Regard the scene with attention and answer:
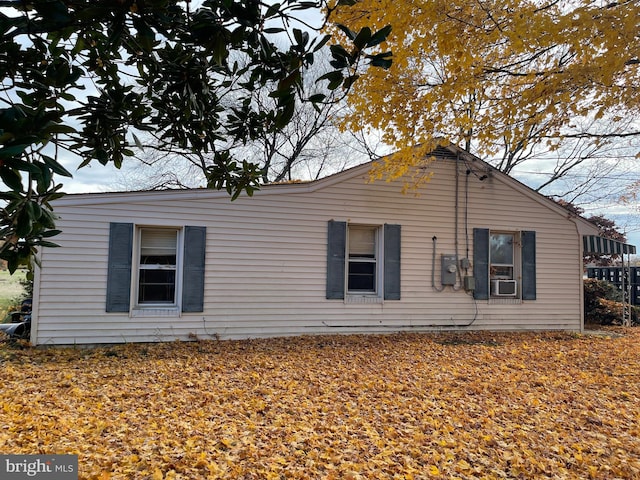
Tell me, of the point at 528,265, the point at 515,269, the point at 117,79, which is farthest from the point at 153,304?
the point at 528,265

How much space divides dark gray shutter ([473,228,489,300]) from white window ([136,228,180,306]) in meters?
6.46

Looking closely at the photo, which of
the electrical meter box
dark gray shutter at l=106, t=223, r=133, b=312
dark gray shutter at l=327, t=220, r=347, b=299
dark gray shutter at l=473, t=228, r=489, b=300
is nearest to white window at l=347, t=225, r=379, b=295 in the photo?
dark gray shutter at l=327, t=220, r=347, b=299

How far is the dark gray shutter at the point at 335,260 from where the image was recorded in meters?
8.33

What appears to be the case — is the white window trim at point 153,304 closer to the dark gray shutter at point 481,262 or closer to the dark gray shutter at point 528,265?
the dark gray shutter at point 481,262

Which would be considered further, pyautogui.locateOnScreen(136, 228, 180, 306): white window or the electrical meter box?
the electrical meter box

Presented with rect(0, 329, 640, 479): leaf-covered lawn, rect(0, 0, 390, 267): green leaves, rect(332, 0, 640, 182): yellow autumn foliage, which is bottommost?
rect(0, 329, 640, 479): leaf-covered lawn

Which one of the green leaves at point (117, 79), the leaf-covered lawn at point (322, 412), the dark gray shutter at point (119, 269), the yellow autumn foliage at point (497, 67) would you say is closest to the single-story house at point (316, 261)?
the dark gray shutter at point (119, 269)

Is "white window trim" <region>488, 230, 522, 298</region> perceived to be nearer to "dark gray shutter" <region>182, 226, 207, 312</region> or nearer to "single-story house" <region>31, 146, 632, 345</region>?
"single-story house" <region>31, 146, 632, 345</region>

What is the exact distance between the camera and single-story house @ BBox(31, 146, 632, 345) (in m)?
7.16

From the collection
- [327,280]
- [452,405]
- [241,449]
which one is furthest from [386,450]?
[327,280]

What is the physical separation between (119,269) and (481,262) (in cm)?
758

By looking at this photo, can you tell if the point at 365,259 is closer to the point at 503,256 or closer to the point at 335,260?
the point at 335,260

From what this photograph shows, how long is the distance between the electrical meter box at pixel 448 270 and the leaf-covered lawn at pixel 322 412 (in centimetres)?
214

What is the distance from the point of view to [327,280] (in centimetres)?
833
